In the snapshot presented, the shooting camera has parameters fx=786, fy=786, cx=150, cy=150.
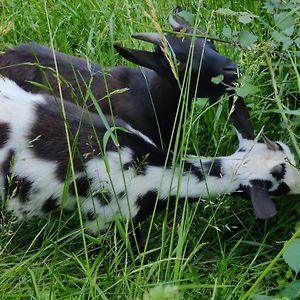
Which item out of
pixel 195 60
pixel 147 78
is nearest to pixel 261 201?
pixel 195 60

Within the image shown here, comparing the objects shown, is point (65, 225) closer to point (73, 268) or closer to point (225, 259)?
point (73, 268)

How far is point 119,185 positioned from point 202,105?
0.85m

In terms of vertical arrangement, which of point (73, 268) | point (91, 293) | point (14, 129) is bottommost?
point (73, 268)

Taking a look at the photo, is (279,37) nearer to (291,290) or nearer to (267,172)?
(267,172)

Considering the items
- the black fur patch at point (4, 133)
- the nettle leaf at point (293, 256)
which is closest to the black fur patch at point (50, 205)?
the black fur patch at point (4, 133)

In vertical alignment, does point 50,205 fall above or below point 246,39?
below

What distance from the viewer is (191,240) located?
10.5ft

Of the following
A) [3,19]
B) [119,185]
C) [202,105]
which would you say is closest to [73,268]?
[119,185]

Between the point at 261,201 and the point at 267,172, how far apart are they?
158 mm

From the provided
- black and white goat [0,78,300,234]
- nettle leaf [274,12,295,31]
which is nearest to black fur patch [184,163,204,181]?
black and white goat [0,78,300,234]

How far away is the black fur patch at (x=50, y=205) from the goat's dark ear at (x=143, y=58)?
28.6 inches

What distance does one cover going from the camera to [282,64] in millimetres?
3422

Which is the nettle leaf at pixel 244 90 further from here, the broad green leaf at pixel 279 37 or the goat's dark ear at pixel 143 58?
the goat's dark ear at pixel 143 58

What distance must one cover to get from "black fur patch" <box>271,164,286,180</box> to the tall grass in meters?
0.13
